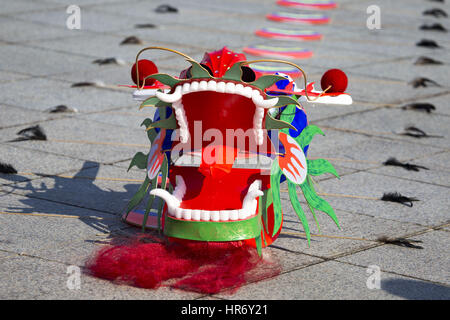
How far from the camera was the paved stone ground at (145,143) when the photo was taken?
507cm

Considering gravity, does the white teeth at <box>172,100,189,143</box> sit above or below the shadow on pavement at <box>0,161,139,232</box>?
above

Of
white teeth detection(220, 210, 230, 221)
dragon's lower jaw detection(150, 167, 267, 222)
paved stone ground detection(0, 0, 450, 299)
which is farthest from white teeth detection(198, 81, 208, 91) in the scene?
paved stone ground detection(0, 0, 450, 299)

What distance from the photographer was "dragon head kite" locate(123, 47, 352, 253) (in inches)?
193

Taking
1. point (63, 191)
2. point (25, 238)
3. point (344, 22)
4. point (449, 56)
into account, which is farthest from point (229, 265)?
point (344, 22)

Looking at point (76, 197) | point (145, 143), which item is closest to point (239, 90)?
point (76, 197)

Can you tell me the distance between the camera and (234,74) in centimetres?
487

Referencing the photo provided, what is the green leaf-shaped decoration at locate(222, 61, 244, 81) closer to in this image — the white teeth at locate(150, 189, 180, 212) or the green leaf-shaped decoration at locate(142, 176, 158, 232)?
the white teeth at locate(150, 189, 180, 212)

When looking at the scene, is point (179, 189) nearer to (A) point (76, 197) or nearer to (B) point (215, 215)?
(B) point (215, 215)

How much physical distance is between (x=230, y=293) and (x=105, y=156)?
3.13m

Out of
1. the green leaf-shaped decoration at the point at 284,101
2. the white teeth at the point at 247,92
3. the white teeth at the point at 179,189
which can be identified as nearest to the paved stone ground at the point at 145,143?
the white teeth at the point at 179,189

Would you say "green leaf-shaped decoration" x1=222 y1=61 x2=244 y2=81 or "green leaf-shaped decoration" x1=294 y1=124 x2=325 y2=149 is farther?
"green leaf-shaped decoration" x1=294 y1=124 x2=325 y2=149

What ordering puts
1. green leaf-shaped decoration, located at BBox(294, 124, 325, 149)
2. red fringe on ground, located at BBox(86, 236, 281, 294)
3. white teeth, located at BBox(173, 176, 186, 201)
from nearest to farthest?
1. red fringe on ground, located at BBox(86, 236, 281, 294)
2. white teeth, located at BBox(173, 176, 186, 201)
3. green leaf-shaped decoration, located at BBox(294, 124, 325, 149)

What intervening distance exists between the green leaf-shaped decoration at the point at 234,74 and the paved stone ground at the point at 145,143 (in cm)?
132

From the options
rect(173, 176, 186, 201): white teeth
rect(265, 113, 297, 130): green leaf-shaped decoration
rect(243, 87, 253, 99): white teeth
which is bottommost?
rect(173, 176, 186, 201): white teeth
